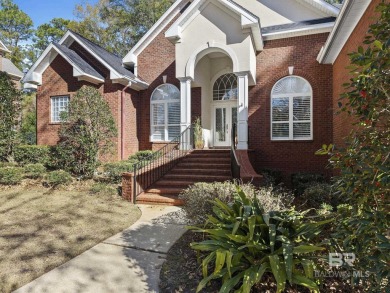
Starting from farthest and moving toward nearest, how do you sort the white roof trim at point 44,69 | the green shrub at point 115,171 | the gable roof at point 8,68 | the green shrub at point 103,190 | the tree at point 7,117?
the gable roof at point 8,68 < the white roof trim at point 44,69 < the tree at point 7,117 < the green shrub at point 115,171 < the green shrub at point 103,190

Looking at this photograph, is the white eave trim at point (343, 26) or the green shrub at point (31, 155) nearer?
the white eave trim at point (343, 26)

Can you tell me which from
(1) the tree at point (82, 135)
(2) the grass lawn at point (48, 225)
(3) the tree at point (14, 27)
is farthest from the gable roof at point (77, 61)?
(3) the tree at point (14, 27)

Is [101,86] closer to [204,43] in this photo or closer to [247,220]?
[204,43]

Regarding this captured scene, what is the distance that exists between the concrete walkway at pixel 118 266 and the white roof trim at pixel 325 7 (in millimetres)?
10475

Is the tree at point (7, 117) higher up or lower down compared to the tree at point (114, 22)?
lower down

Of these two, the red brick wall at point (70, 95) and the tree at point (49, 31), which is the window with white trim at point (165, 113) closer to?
the red brick wall at point (70, 95)

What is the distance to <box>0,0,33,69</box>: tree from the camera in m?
31.0

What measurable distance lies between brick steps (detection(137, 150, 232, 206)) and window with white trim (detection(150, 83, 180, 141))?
9.48 ft

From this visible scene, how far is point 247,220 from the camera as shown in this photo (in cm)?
334

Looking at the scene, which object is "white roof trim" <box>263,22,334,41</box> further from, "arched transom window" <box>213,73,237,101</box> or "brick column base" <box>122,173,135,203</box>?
"brick column base" <box>122,173,135,203</box>

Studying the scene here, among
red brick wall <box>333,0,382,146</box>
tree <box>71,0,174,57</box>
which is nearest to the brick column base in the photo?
red brick wall <box>333,0,382,146</box>

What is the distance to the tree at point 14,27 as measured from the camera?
102ft

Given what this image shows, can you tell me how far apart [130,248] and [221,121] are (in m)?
8.89

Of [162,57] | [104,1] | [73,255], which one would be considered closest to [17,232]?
[73,255]
